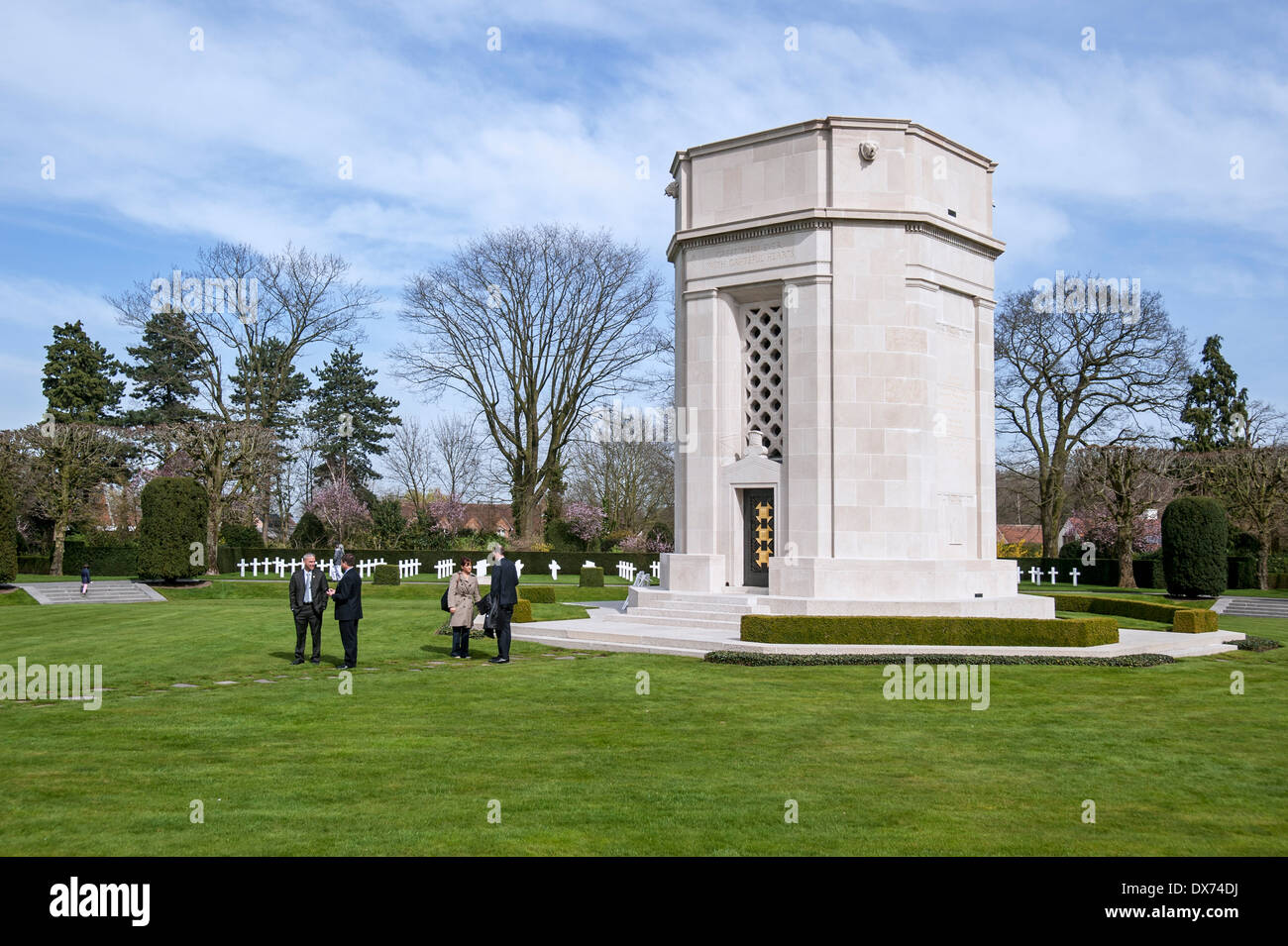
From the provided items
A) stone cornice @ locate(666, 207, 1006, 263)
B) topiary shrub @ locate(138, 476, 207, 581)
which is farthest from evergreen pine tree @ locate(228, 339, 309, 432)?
stone cornice @ locate(666, 207, 1006, 263)

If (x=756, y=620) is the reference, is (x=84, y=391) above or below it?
above

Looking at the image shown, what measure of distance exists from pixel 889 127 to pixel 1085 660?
1240cm

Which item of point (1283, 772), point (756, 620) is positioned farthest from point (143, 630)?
point (1283, 772)

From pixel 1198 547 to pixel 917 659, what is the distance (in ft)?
76.9

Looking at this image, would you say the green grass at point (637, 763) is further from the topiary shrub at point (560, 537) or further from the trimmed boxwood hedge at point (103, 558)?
the topiary shrub at point (560, 537)

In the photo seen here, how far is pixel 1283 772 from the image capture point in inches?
359

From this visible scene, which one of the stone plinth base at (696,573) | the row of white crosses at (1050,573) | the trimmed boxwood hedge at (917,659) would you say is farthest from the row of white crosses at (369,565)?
the trimmed boxwood hedge at (917,659)

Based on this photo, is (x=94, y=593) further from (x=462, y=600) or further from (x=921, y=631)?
(x=921, y=631)

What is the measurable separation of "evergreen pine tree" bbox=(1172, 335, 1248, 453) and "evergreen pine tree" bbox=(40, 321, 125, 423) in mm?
58955

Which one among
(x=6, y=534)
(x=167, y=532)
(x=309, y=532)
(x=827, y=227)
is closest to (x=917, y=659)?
(x=827, y=227)

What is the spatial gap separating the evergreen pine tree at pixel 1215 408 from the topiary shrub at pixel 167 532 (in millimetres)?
46538

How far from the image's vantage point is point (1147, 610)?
23672mm
